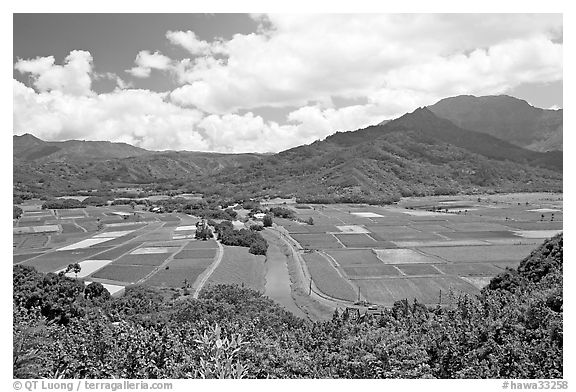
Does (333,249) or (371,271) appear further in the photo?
(333,249)

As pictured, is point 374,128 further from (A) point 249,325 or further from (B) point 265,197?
(A) point 249,325

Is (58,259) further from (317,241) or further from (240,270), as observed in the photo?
(317,241)

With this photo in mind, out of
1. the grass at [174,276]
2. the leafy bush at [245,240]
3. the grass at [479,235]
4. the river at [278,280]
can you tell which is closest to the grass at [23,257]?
the grass at [174,276]

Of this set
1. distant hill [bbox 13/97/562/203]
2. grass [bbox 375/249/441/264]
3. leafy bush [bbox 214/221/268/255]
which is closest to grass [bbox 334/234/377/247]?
grass [bbox 375/249/441/264]

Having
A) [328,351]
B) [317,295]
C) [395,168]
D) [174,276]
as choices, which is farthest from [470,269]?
[395,168]

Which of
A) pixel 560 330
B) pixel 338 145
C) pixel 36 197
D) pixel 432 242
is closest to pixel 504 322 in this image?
pixel 560 330

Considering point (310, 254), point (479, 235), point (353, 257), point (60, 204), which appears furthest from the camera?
point (60, 204)

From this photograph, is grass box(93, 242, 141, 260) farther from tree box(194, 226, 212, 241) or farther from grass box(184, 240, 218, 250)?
tree box(194, 226, 212, 241)
